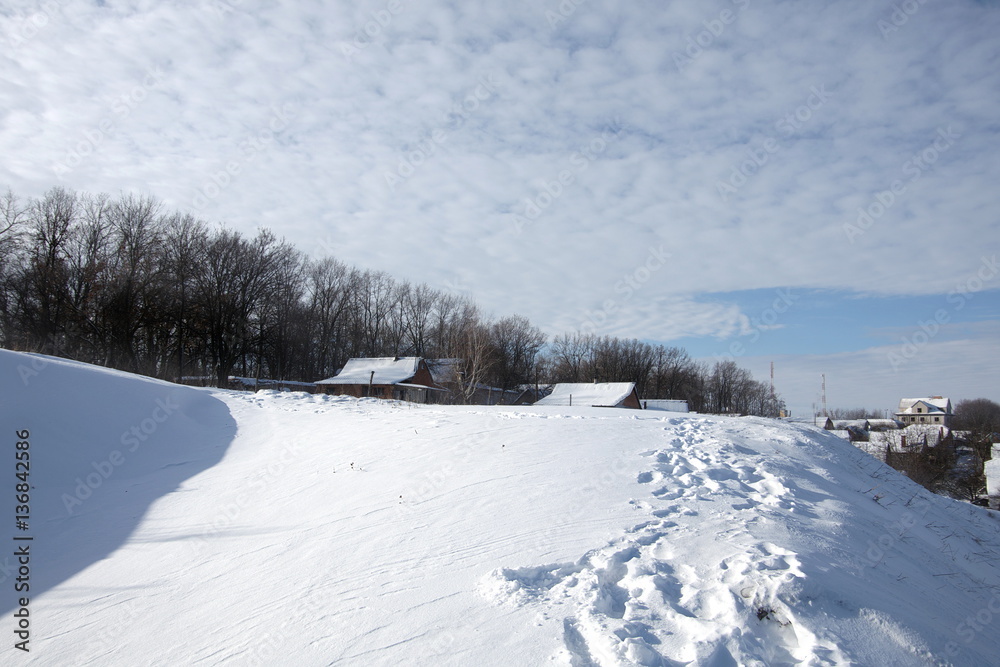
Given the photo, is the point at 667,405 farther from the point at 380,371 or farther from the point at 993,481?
the point at 380,371

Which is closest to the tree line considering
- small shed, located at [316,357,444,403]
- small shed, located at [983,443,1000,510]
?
small shed, located at [316,357,444,403]

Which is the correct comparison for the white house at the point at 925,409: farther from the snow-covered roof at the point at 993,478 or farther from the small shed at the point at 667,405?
the small shed at the point at 667,405

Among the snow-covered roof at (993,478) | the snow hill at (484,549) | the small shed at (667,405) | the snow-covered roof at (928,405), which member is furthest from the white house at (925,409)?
the snow hill at (484,549)

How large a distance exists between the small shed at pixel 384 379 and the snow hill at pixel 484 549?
3207 centimetres

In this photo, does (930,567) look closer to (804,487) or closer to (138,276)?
(804,487)

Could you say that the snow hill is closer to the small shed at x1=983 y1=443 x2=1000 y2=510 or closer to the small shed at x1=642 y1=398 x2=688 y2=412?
the small shed at x1=983 y1=443 x2=1000 y2=510

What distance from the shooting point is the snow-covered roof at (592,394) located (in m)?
51.4

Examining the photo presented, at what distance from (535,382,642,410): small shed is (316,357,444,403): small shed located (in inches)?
518

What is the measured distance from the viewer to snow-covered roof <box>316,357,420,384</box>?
144ft

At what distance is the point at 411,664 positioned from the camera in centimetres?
362

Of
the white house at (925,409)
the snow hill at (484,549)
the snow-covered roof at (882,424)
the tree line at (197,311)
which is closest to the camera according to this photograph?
the snow hill at (484,549)

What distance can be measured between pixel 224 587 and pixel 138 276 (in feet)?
132

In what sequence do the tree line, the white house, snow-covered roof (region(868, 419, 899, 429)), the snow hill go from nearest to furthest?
the snow hill, the tree line, snow-covered roof (region(868, 419, 899, 429)), the white house

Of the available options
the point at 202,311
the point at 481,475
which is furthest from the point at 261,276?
the point at 481,475
